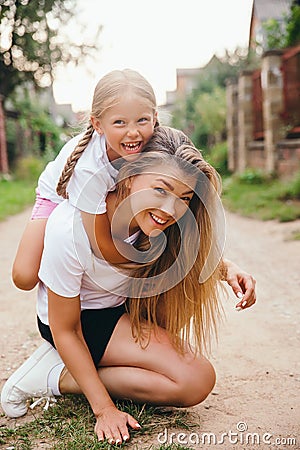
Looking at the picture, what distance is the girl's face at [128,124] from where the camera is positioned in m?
2.18

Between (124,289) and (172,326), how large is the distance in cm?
22

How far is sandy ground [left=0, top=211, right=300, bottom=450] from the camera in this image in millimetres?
2117

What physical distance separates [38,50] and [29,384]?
64.0 feet

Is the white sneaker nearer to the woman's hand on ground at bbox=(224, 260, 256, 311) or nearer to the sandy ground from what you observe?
the sandy ground

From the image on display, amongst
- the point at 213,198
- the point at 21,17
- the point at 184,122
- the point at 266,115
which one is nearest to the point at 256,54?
the point at 184,122

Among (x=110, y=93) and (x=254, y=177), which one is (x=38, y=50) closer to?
(x=254, y=177)

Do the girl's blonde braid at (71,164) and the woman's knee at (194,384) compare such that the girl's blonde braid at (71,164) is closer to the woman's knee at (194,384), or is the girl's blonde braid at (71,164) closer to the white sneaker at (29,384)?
the white sneaker at (29,384)

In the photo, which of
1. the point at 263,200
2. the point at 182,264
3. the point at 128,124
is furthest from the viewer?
the point at 263,200

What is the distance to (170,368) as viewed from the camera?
225cm

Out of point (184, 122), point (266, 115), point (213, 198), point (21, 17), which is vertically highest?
point (21, 17)

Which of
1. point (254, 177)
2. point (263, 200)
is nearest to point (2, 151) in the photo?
point (254, 177)

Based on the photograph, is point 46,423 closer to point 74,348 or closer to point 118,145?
point 74,348

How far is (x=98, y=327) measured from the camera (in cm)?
234

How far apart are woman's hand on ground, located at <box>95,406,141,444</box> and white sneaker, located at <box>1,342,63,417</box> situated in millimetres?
367
